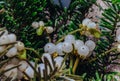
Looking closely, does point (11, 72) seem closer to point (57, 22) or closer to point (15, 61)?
point (15, 61)

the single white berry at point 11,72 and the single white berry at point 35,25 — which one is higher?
the single white berry at point 35,25

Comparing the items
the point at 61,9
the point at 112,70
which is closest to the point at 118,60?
the point at 112,70

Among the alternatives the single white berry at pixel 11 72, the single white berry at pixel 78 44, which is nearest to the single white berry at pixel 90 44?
the single white berry at pixel 78 44

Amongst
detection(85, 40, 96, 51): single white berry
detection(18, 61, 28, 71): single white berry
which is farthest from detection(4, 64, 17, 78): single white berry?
detection(85, 40, 96, 51): single white berry

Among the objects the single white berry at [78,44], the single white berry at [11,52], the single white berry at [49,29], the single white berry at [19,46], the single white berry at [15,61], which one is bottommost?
the single white berry at [15,61]

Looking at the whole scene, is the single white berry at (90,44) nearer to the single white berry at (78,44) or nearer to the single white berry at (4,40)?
the single white berry at (78,44)

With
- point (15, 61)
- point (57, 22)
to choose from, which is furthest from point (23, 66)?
point (57, 22)

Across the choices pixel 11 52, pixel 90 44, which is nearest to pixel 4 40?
pixel 11 52

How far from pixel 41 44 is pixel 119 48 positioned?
12 centimetres

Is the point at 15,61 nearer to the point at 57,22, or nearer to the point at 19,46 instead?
the point at 19,46

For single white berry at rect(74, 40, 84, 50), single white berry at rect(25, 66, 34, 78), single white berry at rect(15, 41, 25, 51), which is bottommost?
single white berry at rect(25, 66, 34, 78)

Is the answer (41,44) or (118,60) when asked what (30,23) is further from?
(118,60)

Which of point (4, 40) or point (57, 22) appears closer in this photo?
point (4, 40)

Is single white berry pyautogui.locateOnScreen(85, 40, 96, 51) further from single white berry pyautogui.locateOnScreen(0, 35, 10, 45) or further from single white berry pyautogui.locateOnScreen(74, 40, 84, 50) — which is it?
single white berry pyautogui.locateOnScreen(0, 35, 10, 45)
